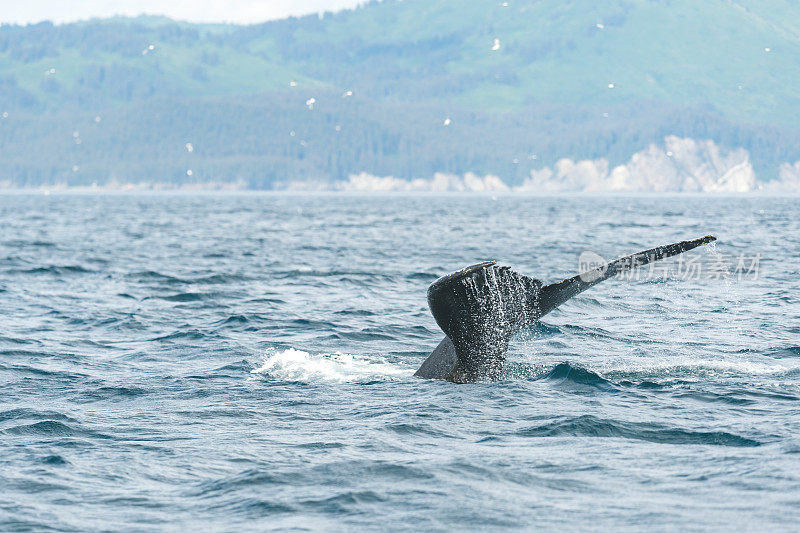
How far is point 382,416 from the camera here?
10641mm

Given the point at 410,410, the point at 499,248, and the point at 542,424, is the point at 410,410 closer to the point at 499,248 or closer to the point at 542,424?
the point at 542,424

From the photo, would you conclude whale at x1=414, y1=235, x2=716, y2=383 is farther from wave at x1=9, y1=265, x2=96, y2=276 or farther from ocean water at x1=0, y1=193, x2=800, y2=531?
wave at x1=9, y1=265, x2=96, y2=276

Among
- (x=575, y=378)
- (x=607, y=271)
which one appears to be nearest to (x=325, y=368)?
(x=575, y=378)

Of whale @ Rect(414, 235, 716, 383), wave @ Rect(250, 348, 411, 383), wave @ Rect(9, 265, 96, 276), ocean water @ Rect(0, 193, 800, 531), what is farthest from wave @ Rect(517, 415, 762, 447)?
wave @ Rect(9, 265, 96, 276)

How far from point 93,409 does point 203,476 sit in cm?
306

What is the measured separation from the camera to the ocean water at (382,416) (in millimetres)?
7805

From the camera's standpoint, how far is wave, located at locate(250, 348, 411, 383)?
12867 millimetres

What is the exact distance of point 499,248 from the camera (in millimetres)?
40031

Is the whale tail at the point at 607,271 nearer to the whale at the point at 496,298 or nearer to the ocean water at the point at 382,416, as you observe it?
the whale at the point at 496,298

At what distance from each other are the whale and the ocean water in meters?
0.67

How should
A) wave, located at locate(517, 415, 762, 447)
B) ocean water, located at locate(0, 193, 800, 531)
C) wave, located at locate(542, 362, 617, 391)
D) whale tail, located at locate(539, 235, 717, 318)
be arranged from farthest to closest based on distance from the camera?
1. wave, located at locate(542, 362, 617, 391)
2. whale tail, located at locate(539, 235, 717, 318)
3. wave, located at locate(517, 415, 762, 447)
4. ocean water, located at locate(0, 193, 800, 531)

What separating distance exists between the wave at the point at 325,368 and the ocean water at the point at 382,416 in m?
0.06

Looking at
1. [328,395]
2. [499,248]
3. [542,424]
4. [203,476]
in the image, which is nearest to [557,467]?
[542,424]

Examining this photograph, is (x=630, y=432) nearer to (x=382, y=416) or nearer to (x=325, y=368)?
(x=382, y=416)
